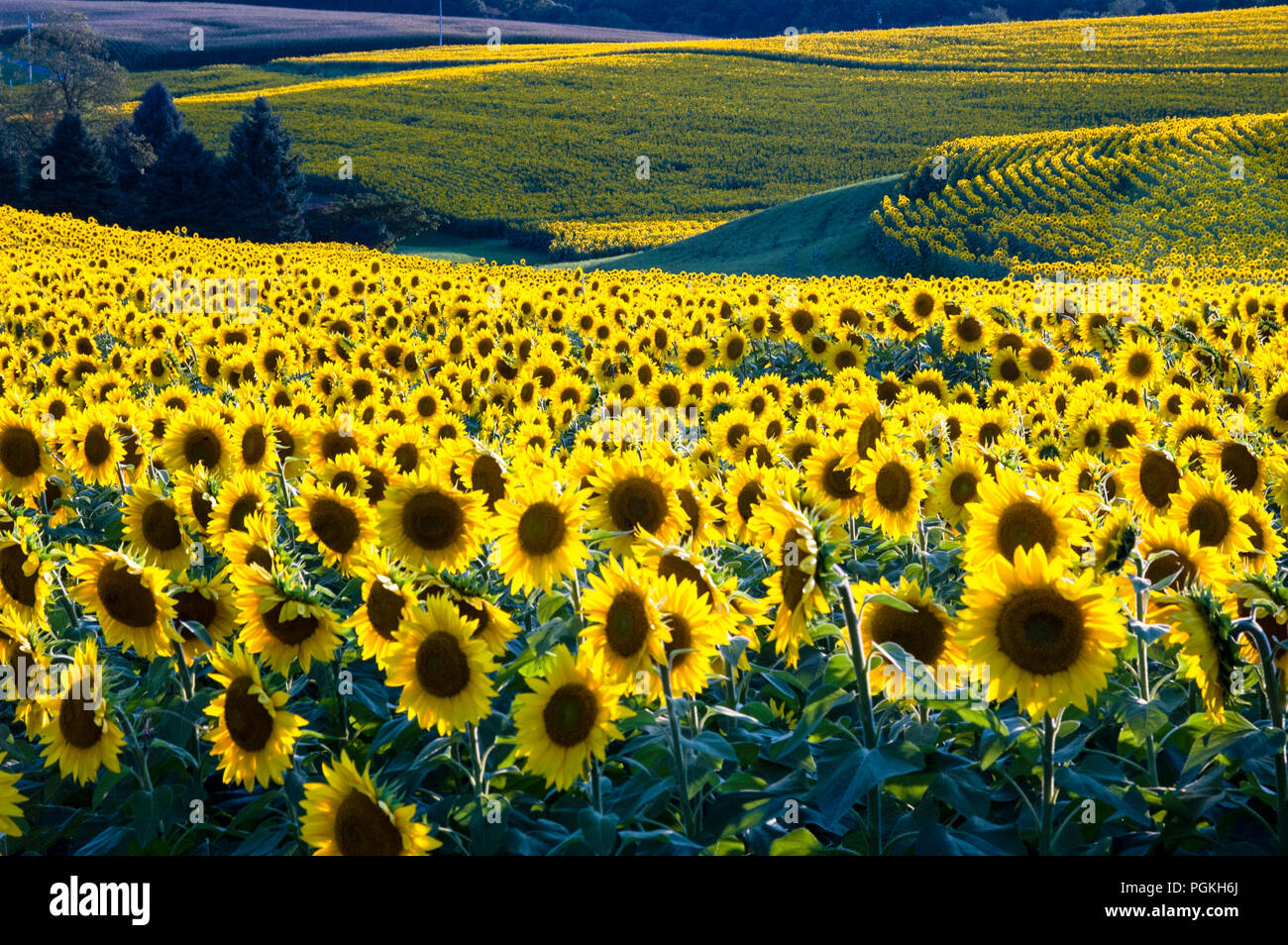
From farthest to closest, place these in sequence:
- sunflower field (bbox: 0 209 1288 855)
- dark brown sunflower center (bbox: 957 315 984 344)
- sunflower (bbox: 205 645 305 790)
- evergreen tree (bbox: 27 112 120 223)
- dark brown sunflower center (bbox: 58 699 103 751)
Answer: evergreen tree (bbox: 27 112 120 223), dark brown sunflower center (bbox: 957 315 984 344), dark brown sunflower center (bbox: 58 699 103 751), sunflower (bbox: 205 645 305 790), sunflower field (bbox: 0 209 1288 855)

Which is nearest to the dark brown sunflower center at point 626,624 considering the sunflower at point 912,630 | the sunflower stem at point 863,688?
the sunflower stem at point 863,688

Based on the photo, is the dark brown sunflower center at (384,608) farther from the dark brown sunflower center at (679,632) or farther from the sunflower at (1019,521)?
the sunflower at (1019,521)

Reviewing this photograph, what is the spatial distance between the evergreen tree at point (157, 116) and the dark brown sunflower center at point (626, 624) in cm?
7353

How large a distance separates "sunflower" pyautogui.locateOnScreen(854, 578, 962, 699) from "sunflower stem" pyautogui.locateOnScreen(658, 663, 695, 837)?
2.03ft

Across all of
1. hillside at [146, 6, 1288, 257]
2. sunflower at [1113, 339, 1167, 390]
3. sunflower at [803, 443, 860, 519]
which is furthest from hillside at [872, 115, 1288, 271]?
sunflower at [803, 443, 860, 519]

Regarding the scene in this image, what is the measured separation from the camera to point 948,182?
141ft

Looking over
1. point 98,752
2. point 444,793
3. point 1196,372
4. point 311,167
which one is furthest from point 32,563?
point 311,167

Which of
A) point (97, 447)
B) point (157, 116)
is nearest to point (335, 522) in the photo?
point (97, 447)

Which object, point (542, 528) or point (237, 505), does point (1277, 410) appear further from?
point (237, 505)

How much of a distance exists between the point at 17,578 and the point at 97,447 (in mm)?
2311

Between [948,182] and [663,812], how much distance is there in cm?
4332

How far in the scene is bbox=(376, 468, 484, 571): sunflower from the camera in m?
3.96

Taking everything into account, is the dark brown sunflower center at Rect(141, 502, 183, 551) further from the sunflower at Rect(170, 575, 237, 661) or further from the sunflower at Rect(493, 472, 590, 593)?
the sunflower at Rect(493, 472, 590, 593)

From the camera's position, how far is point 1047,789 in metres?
3.01
